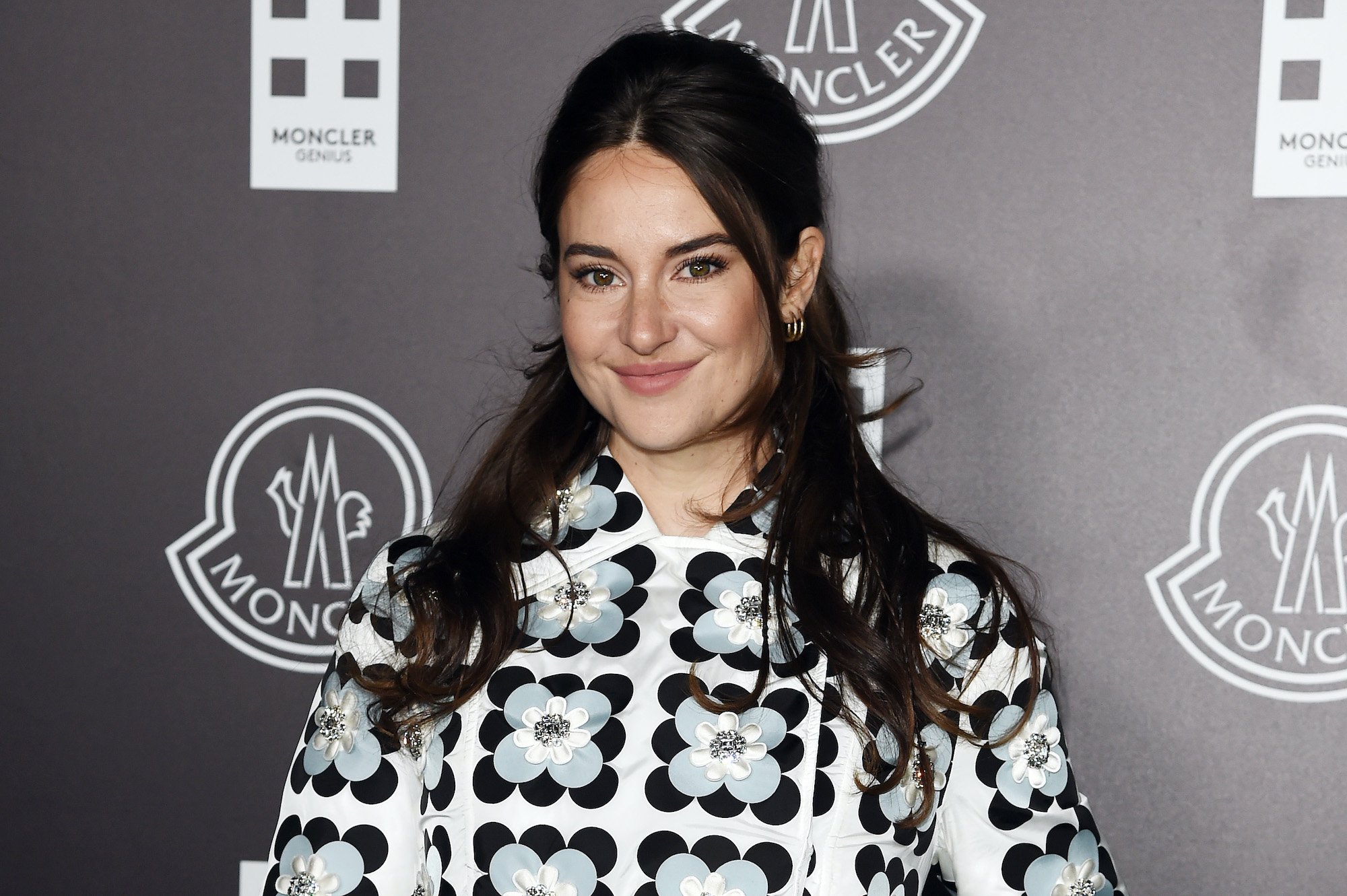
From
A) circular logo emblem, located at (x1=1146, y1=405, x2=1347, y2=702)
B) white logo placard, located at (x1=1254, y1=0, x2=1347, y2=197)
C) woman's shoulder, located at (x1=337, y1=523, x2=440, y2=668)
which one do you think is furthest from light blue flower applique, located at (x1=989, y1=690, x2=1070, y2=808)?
white logo placard, located at (x1=1254, y1=0, x2=1347, y2=197)

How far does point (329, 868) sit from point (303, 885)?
3cm

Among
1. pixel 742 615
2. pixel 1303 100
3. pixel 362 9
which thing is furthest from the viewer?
pixel 362 9

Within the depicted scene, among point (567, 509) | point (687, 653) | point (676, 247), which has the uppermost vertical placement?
point (676, 247)

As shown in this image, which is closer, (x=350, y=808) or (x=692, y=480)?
(x=350, y=808)

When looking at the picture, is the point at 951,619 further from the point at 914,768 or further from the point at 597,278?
the point at 597,278

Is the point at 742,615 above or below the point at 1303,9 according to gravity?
below

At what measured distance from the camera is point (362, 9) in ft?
5.00

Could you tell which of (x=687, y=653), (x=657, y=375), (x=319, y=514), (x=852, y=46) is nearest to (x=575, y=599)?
(x=687, y=653)

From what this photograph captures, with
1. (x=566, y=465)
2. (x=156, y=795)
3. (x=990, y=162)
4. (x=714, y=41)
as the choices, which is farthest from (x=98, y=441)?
(x=990, y=162)

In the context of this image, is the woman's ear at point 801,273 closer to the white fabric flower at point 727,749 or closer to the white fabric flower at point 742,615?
the white fabric flower at point 742,615

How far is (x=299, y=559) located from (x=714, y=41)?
0.85 m

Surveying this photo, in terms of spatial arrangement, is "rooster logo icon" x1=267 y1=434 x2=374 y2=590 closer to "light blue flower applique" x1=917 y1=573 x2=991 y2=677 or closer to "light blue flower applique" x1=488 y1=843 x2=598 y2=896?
"light blue flower applique" x1=488 y1=843 x2=598 y2=896

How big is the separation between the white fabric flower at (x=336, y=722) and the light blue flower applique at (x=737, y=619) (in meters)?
0.31

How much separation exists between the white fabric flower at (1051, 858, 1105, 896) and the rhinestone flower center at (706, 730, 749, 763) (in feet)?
0.98
